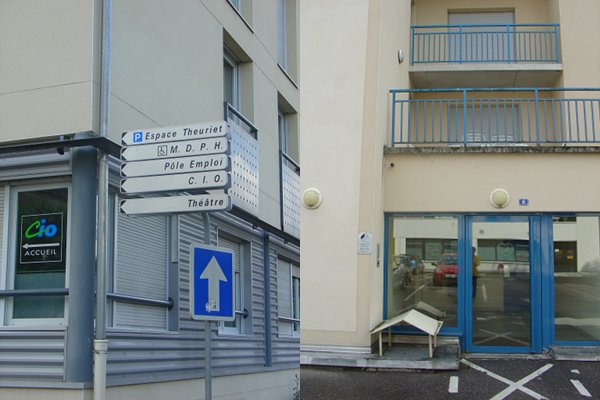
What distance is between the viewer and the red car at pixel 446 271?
9281 mm

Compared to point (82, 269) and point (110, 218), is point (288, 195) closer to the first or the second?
point (110, 218)

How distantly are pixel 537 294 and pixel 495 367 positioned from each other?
1.49m

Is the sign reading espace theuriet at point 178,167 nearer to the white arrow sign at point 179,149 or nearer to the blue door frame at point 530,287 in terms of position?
the white arrow sign at point 179,149

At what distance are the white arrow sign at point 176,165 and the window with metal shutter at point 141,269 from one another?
0.71 m

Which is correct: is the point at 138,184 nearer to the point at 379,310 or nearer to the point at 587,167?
the point at 379,310

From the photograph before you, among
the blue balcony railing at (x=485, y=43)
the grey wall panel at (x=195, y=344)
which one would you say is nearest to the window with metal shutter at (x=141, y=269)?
the grey wall panel at (x=195, y=344)

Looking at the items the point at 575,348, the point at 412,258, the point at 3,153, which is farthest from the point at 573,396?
the point at 3,153

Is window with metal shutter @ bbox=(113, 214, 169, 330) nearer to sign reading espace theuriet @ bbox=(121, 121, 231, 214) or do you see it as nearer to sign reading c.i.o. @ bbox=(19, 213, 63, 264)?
sign reading c.i.o. @ bbox=(19, 213, 63, 264)

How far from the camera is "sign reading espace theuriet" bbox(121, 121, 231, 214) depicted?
13.1ft

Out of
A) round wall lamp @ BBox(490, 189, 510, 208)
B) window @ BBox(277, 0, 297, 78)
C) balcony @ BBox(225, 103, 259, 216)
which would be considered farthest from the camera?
round wall lamp @ BBox(490, 189, 510, 208)

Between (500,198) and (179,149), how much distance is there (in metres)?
6.14

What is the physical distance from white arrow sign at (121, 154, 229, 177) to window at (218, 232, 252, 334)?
162 cm

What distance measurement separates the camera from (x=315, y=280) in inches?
316

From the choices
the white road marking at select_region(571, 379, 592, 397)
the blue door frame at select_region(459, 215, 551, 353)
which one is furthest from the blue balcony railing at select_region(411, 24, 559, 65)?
the white road marking at select_region(571, 379, 592, 397)
